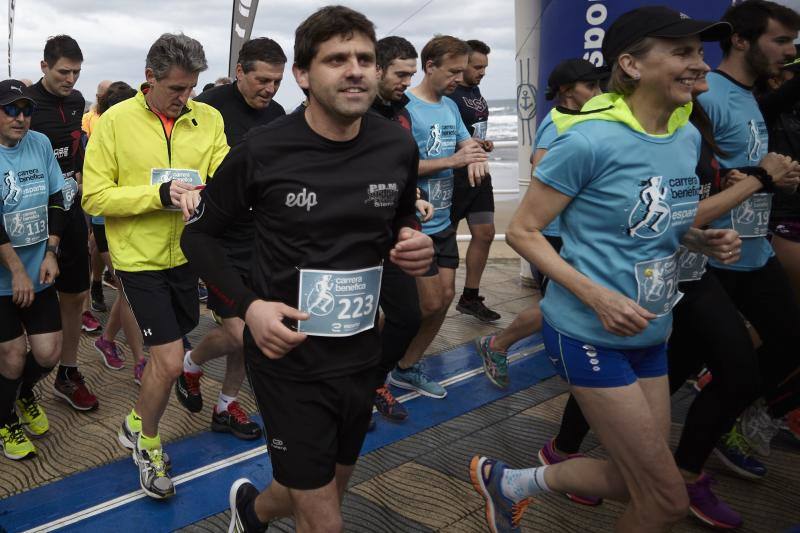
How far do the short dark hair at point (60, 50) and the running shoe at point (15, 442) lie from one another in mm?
2758

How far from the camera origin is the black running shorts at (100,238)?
20.3ft

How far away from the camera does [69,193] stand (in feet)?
15.5

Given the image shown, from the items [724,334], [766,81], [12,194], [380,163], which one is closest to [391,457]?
[724,334]

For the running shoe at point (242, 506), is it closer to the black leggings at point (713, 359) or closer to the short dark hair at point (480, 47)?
the black leggings at point (713, 359)

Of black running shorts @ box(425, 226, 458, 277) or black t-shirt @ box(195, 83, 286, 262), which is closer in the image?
black t-shirt @ box(195, 83, 286, 262)

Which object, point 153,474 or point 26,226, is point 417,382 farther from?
point 26,226

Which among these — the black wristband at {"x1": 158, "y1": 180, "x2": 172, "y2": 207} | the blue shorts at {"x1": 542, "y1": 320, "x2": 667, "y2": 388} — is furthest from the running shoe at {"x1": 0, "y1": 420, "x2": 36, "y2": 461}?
the blue shorts at {"x1": 542, "y1": 320, "x2": 667, "y2": 388}

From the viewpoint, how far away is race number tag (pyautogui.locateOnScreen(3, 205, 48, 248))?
12.0ft

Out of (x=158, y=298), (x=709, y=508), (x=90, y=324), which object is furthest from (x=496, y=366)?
(x=90, y=324)

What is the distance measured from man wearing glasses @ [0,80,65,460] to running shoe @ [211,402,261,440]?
906 millimetres

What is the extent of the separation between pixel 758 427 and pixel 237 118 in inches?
125

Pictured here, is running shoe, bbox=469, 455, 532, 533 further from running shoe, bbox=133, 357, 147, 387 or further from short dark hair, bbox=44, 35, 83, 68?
short dark hair, bbox=44, 35, 83, 68

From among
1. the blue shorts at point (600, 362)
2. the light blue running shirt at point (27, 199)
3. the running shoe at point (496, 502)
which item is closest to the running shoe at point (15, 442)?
the light blue running shirt at point (27, 199)

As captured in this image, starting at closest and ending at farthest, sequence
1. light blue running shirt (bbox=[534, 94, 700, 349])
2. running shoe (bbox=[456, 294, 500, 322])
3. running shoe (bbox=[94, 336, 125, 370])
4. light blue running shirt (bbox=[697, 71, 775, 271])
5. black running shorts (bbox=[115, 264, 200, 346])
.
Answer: light blue running shirt (bbox=[534, 94, 700, 349]), light blue running shirt (bbox=[697, 71, 775, 271]), black running shorts (bbox=[115, 264, 200, 346]), running shoe (bbox=[94, 336, 125, 370]), running shoe (bbox=[456, 294, 500, 322])
